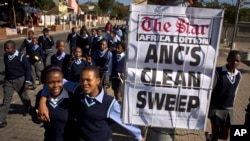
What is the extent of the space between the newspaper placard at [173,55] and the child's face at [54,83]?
2.95 ft

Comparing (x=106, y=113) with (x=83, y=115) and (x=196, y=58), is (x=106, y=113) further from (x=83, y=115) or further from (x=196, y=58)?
(x=196, y=58)

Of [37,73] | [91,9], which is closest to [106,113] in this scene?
[37,73]

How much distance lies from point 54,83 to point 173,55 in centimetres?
130

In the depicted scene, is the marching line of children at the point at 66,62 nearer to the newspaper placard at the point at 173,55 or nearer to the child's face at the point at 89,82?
the child's face at the point at 89,82

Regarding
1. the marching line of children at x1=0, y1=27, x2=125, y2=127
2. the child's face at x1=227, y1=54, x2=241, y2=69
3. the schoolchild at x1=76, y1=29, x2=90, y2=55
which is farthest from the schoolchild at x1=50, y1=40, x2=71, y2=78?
the schoolchild at x1=76, y1=29, x2=90, y2=55

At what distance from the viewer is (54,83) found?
10.4 feet

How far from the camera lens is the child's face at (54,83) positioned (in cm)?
315

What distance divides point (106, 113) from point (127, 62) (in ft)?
2.29

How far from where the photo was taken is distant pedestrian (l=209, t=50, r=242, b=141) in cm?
468

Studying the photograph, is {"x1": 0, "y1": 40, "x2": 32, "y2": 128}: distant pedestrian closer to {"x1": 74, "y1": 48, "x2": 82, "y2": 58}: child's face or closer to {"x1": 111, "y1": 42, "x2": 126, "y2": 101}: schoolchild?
{"x1": 74, "y1": 48, "x2": 82, "y2": 58}: child's face

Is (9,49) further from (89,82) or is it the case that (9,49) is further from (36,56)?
(89,82)

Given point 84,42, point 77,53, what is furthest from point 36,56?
point 77,53

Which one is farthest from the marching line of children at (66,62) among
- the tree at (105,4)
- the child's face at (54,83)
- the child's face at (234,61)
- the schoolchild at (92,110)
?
the tree at (105,4)

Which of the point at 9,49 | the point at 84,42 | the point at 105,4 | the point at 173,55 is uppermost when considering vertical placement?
the point at 105,4
